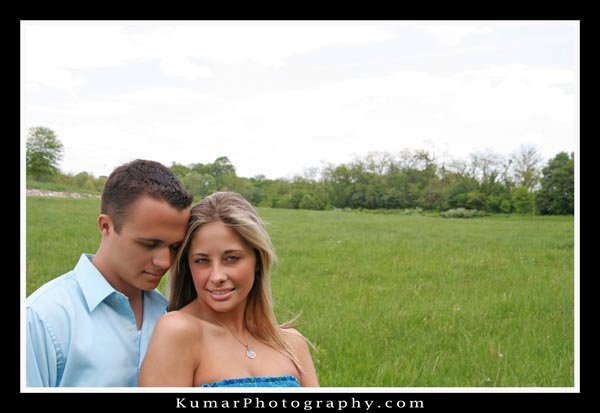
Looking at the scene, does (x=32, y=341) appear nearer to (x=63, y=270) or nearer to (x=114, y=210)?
(x=114, y=210)

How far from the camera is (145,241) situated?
8.31 ft

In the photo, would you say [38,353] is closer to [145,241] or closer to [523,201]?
[145,241]

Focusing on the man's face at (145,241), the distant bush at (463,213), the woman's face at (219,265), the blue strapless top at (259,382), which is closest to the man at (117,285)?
the man's face at (145,241)

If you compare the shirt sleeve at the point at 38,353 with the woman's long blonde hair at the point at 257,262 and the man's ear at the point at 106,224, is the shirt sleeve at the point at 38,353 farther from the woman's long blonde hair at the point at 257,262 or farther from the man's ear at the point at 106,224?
the woman's long blonde hair at the point at 257,262

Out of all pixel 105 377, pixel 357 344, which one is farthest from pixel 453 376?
pixel 105 377

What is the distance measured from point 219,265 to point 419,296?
4983 mm

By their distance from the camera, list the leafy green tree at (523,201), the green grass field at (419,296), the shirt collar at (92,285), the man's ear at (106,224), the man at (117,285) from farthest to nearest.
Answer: the leafy green tree at (523,201), the green grass field at (419,296), the man's ear at (106,224), the shirt collar at (92,285), the man at (117,285)

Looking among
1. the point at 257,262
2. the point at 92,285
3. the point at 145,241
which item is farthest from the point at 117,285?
the point at 257,262

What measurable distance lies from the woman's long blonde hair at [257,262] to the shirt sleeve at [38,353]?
23.7 inches

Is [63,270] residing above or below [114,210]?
below

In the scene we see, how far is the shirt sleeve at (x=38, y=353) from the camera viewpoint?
7.23ft

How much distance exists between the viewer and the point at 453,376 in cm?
472

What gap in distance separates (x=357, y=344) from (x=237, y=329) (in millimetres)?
2776

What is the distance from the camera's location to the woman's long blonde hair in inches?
102
